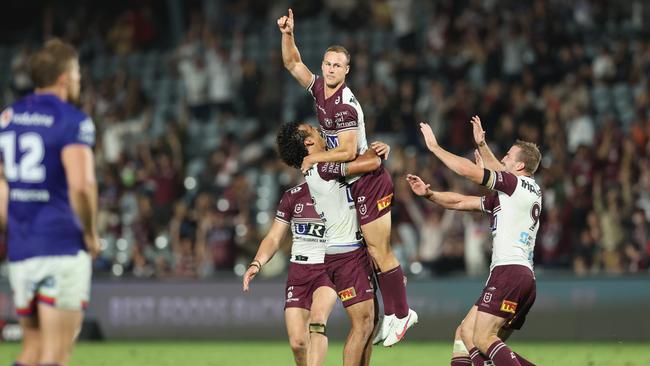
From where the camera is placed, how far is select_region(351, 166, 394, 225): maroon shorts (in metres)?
11.1

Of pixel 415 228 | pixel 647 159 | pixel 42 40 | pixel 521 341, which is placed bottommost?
pixel 521 341

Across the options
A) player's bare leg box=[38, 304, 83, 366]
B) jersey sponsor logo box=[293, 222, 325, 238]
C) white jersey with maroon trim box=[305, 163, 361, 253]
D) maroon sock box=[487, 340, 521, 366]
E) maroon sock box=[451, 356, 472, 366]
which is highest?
white jersey with maroon trim box=[305, 163, 361, 253]

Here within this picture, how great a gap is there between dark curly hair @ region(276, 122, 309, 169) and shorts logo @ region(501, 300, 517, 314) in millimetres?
2405

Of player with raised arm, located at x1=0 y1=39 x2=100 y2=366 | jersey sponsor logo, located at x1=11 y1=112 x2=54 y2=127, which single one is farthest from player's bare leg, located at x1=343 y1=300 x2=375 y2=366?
jersey sponsor logo, located at x1=11 y1=112 x2=54 y2=127

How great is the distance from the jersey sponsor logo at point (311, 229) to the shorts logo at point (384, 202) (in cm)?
103

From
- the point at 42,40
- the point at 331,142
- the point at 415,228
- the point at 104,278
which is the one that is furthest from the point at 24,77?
the point at 331,142

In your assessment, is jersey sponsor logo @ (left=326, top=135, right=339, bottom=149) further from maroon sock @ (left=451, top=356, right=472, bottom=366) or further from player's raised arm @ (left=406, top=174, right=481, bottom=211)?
maroon sock @ (left=451, top=356, right=472, bottom=366)

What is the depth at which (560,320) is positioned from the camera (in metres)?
19.4

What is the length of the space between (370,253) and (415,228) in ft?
32.3

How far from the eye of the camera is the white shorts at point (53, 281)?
786 cm

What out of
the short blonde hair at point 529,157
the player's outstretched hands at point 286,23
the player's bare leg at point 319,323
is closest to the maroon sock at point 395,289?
the player's bare leg at point 319,323

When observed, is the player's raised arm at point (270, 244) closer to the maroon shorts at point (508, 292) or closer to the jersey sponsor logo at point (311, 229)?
the jersey sponsor logo at point (311, 229)

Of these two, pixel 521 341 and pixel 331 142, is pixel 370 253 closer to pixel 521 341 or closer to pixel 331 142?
pixel 331 142

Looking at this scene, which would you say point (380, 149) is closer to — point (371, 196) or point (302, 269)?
point (371, 196)
